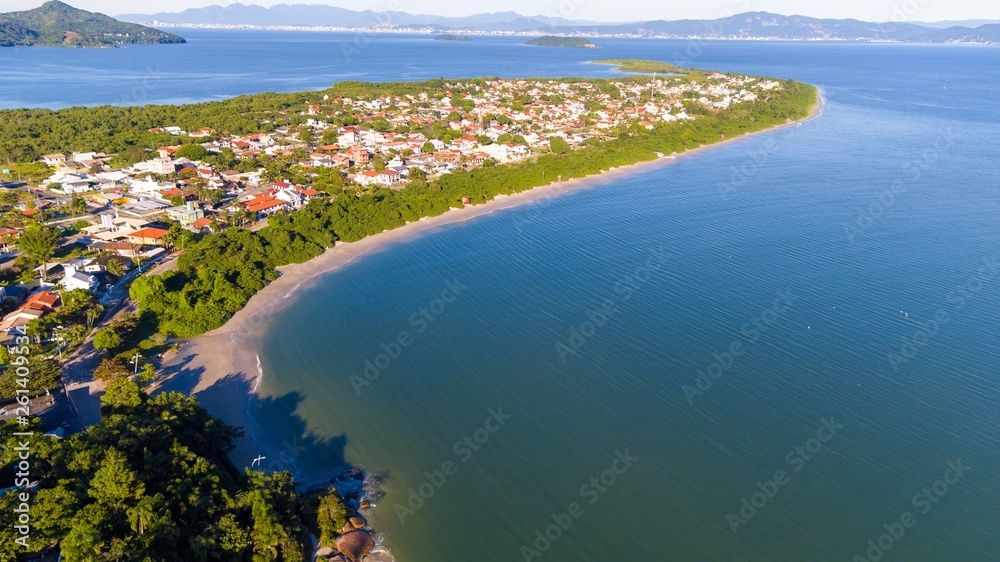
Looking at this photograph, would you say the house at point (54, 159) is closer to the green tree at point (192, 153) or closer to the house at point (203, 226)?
the green tree at point (192, 153)

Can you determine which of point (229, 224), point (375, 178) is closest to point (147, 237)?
point (229, 224)

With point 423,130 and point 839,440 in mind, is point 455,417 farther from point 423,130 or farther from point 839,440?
point 423,130

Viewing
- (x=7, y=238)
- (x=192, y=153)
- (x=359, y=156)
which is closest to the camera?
(x=7, y=238)

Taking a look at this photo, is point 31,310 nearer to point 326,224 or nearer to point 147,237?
point 147,237

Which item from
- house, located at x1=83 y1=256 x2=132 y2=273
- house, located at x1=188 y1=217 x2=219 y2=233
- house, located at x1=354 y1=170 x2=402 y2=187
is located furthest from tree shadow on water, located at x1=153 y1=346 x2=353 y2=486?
house, located at x1=354 y1=170 x2=402 y2=187

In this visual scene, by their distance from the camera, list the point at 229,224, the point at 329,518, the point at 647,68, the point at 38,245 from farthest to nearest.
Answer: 1. the point at 647,68
2. the point at 229,224
3. the point at 38,245
4. the point at 329,518

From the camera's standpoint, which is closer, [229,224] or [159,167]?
[229,224]
